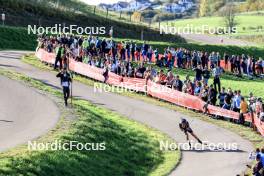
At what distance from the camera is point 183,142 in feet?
92.7

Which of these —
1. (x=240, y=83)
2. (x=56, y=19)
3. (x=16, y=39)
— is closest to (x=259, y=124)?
(x=240, y=83)

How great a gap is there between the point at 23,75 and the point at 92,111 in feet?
30.2

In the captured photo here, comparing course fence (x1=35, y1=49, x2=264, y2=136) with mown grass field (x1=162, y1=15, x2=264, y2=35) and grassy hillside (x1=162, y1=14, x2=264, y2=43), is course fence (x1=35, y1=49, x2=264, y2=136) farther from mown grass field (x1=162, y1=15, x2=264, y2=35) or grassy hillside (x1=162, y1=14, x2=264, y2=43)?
mown grass field (x1=162, y1=15, x2=264, y2=35)

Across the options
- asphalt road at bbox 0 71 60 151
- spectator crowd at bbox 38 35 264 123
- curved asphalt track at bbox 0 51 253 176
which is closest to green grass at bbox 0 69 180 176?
asphalt road at bbox 0 71 60 151

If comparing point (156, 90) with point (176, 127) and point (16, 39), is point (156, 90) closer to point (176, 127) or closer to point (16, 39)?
point (176, 127)

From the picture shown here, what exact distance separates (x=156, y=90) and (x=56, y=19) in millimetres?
34970

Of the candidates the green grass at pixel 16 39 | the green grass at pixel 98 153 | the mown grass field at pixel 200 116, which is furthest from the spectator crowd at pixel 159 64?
the green grass at pixel 16 39

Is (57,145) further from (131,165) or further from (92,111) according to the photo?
(92,111)

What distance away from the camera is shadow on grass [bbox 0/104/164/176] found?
2081 cm

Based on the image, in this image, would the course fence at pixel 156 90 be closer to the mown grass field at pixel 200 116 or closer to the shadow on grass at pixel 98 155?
the mown grass field at pixel 200 116

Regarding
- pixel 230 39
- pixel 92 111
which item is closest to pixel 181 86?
pixel 92 111

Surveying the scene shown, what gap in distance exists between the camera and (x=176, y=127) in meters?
31.0

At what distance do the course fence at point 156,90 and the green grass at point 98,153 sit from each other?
16.4ft

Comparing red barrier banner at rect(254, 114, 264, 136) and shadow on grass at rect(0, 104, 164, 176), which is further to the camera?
red barrier banner at rect(254, 114, 264, 136)
